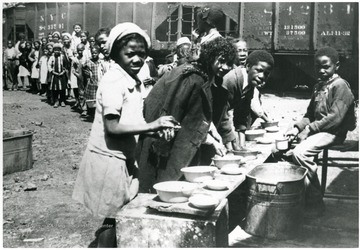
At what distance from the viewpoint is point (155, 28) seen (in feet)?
46.8

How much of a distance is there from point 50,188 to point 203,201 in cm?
318

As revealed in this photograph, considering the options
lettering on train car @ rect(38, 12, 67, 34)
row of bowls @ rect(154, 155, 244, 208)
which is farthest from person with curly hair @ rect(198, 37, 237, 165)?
lettering on train car @ rect(38, 12, 67, 34)

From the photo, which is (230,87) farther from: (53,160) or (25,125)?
(25,125)

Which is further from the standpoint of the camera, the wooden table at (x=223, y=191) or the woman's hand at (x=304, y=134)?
the woman's hand at (x=304, y=134)

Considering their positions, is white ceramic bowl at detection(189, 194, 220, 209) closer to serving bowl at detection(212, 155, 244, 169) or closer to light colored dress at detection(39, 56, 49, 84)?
Result: serving bowl at detection(212, 155, 244, 169)

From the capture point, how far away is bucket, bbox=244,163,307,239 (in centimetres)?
358

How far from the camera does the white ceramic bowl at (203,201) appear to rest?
8.09 ft

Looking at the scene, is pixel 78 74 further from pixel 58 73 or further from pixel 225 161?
pixel 225 161

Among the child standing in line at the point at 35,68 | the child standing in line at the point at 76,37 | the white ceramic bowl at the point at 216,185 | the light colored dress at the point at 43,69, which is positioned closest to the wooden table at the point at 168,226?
the white ceramic bowl at the point at 216,185

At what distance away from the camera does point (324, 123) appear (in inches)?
176

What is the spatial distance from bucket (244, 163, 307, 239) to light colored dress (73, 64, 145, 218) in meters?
1.31

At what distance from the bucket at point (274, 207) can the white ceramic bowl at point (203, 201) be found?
3.50 ft

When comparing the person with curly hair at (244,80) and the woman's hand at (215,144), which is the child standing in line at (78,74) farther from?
the woman's hand at (215,144)

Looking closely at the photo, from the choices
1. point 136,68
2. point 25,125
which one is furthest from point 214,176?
point 25,125
